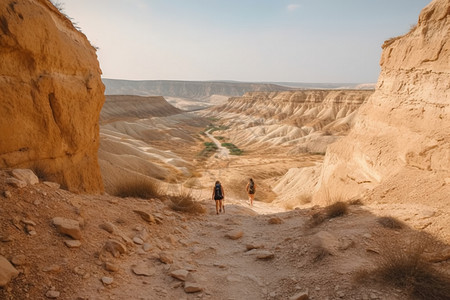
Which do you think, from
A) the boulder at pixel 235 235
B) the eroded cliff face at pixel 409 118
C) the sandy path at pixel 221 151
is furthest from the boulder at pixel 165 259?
the sandy path at pixel 221 151

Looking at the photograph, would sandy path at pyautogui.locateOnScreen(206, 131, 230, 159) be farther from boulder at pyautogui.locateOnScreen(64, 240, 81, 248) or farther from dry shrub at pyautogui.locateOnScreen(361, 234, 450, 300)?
dry shrub at pyautogui.locateOnScreen(361, 234, 450, 300)

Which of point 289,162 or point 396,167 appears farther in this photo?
point 289,162

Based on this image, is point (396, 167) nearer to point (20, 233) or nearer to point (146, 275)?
point (146, 275)

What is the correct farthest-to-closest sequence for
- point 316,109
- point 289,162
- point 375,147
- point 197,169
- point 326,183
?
point 316,109 < point 289,162 < point 197,169 < point 326,183 < point 375,147

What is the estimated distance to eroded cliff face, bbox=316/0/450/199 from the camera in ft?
21.4

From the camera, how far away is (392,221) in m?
4.79

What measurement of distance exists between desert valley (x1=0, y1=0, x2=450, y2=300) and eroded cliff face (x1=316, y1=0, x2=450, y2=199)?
0.12ft

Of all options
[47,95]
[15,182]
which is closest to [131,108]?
[47,95]

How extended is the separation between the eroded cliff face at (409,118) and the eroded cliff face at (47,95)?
828 centimetres

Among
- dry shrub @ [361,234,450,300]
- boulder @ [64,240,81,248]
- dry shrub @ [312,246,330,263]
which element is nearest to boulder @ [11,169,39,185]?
boulder @ [64,240,81,248]

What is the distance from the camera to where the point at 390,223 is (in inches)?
187

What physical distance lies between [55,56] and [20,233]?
4224 millimetres

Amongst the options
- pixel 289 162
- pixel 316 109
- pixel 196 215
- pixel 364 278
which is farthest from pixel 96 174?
pixel 316 109

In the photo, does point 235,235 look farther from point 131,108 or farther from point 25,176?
point 131,108
